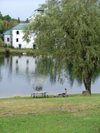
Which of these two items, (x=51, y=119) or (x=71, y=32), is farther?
(x=71, y=32)

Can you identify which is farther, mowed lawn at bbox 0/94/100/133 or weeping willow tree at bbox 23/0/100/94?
weeping willow tree at bbox 23/0/100/94

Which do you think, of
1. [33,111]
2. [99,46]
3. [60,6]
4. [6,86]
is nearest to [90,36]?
[99,46]

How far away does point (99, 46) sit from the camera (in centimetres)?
1573

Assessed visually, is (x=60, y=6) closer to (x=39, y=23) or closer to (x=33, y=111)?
(x=39, y=23)

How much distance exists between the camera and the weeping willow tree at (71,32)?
15164 mm

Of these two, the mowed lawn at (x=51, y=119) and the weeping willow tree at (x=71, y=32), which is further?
the weeping willow tree at (x=71, y=32)

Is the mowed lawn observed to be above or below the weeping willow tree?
below

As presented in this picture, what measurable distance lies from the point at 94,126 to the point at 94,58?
938cm

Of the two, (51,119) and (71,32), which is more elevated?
(71,32)

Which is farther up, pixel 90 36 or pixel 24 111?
pixel 90 36

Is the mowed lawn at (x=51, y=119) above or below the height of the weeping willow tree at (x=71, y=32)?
below

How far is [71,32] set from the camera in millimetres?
15664

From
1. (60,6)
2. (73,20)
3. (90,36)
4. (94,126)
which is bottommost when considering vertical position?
(94,126)

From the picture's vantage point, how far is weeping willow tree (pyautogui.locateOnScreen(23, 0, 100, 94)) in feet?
49.8
